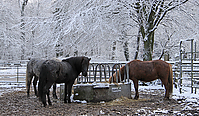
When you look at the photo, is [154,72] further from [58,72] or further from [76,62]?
[58,72]

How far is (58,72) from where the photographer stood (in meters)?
6.00

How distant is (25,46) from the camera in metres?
21.9

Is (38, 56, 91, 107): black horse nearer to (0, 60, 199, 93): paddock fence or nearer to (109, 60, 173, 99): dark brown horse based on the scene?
(0, 60, 199, 93): paddock fence

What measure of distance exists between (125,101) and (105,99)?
2.01 feet

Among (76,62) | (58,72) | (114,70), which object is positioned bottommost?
(114,70)

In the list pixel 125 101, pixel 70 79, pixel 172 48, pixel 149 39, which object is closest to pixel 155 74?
pixel 125 101

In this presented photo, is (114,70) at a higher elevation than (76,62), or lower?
lower

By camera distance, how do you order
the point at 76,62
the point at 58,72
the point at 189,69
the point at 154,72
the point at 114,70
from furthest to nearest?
the point at 189,69 → the point at 114,70 → the point at 154,72 → the point at 76,62 → the point at 58,72

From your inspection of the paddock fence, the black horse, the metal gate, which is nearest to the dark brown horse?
the paddock fence

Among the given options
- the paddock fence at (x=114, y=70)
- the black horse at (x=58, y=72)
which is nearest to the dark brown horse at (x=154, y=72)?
the paddock fence at (x=114, y=70)

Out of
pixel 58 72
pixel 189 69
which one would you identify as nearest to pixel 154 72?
pixel 58 72

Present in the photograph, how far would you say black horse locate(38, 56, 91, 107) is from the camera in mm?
5758

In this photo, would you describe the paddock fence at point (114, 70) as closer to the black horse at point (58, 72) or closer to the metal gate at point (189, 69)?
the metal gate at point (189, 69)

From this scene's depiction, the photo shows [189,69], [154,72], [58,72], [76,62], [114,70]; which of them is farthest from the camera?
[189,69]
